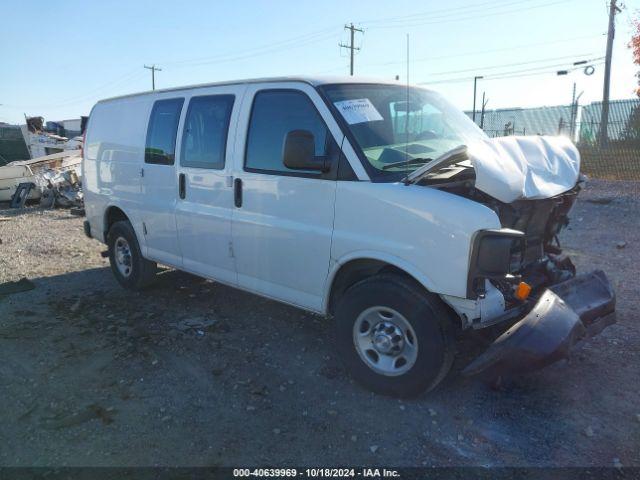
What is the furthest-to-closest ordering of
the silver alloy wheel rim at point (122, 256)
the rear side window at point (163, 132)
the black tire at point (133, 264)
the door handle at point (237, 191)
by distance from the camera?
the silver alloy wheel rim at point (122, 256) → the black tire at point (133, 264) → the rear side window at point (163, 132) → the door handle at point (237, 191)

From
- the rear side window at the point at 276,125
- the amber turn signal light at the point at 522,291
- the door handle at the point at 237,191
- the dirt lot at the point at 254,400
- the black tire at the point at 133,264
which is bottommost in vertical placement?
the dirt lot at the point at 254,400

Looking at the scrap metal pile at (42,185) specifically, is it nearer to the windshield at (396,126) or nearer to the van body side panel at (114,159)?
the van body side panel at (114,159)

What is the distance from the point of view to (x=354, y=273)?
3.77m

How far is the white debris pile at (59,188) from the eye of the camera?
14.0 meters

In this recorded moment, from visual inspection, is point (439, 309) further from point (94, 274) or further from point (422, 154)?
point (94, 274)

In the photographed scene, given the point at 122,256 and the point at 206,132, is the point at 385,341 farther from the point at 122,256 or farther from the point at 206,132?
the point at 122,256

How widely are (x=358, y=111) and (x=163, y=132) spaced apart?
7.72 feet

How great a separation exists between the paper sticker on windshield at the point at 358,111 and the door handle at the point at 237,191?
109 cm

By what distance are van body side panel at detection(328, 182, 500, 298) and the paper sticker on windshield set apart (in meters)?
0.53

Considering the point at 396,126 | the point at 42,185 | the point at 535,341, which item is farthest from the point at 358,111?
the point at 42,185

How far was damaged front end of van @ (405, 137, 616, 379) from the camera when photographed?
3049mm

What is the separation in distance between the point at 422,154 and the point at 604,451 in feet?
7.27

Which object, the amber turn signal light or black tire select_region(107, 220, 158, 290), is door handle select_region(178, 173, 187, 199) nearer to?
black tire select_region(107, 220, 158, 290)

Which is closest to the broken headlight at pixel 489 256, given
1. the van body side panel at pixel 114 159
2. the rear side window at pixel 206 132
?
the rear side window at pixel 206 132
